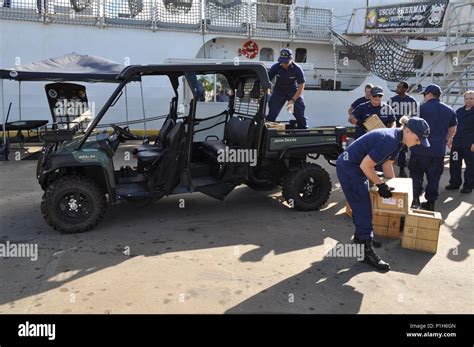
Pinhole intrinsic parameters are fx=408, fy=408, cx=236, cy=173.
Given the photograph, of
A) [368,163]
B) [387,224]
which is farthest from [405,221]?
[368,163]

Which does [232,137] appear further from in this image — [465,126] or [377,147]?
[465,126]

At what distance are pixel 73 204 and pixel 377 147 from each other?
11.1 feet

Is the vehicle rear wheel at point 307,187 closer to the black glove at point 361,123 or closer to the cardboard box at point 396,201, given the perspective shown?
the cardboard box at point 396,201

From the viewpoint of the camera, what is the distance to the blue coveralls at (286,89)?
20.5ft

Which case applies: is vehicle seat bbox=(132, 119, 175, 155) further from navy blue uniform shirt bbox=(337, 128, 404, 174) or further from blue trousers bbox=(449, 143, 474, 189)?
blue trousers bbox=(449, 143, 474, 189)

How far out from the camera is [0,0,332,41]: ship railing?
1105 centimetres

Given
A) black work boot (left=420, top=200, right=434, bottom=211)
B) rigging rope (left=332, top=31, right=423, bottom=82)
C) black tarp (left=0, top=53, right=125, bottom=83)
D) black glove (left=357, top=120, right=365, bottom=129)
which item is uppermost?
rigging rope (left=332, top=31, right=423, bottom=82)

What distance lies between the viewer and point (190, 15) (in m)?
12.2

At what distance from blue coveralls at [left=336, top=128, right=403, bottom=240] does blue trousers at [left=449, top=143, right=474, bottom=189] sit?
3.74 metres

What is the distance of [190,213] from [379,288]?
2.81 meters

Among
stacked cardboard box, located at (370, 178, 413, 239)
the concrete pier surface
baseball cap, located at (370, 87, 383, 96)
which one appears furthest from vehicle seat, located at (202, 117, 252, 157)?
baseball cap, located at (370, 87, 383, 96)

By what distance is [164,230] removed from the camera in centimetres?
498

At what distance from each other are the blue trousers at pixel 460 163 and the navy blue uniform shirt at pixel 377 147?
3810mm
